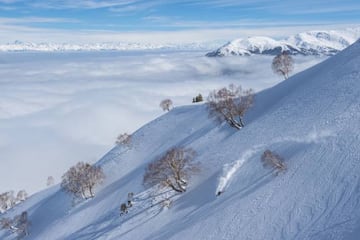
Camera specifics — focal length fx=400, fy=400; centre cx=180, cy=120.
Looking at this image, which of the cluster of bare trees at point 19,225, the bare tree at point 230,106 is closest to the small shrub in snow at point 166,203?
the bare tree at point 230,106

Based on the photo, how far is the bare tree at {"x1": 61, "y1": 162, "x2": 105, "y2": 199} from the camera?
198ft

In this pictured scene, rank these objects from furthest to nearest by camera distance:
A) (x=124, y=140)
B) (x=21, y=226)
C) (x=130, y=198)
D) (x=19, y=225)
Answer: (x=124, y=140) → (x=19, y=225) → (x=21, y=226) → (x=130, y=198)

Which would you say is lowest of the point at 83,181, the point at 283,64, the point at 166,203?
the point at 166,203

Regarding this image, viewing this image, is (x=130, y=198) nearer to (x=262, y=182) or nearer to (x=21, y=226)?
(x=262, y=182)

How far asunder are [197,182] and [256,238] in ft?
48.2

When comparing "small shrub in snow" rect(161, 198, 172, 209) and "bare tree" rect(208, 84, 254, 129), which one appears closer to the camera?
"small shrub in snow" rect(161, 198, 172, 209)

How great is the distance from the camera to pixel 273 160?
127 feet

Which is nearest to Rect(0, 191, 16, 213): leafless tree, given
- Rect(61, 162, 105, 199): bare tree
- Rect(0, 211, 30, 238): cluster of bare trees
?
Rect(0, 211, 30, 238): cluster of bare trees

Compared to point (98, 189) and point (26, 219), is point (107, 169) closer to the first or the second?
point (98, 189)

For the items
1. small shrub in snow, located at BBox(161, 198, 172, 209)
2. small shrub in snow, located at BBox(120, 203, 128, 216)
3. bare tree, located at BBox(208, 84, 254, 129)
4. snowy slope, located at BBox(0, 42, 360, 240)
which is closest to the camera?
snowy slope, located at BBox(0, 42, 360, 240)

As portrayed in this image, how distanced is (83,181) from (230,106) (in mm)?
24629

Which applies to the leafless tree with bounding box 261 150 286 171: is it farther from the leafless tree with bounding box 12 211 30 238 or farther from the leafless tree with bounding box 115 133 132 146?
the leafless tree with bounding box 12 211 30 238

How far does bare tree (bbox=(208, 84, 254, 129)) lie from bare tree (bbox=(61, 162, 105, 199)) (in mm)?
20087

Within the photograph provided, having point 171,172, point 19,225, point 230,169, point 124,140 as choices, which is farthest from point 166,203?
point 124,140
